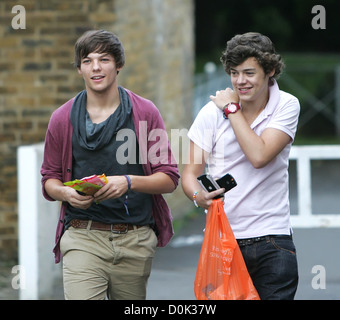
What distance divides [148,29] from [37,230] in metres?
4.10

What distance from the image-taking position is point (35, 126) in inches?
342

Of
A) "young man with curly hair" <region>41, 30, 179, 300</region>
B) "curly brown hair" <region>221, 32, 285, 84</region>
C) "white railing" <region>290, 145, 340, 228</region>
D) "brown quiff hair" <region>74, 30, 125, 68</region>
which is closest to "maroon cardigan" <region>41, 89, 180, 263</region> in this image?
"young man with curly hair" <region>41, 30, 179, 300</region>

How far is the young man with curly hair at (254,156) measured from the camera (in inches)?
165

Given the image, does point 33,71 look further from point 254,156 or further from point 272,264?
point 272,264

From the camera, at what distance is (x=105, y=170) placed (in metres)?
4.36

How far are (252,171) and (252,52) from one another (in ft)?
2.00

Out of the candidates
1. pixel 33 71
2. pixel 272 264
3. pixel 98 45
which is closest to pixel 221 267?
pixel 272 264

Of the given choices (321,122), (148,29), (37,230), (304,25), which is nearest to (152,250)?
(37,230)

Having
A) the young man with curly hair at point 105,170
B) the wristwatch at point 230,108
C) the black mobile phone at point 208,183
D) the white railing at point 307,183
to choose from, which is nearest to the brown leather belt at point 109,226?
the young man with curly hair at point 105,170

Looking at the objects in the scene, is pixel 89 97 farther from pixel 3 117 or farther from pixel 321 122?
pixel 321 122

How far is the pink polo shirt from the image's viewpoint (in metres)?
4.25

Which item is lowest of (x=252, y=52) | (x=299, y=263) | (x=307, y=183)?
(x=299, y=263)

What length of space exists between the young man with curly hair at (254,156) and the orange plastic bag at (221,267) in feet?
0.34

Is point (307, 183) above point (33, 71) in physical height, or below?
below
